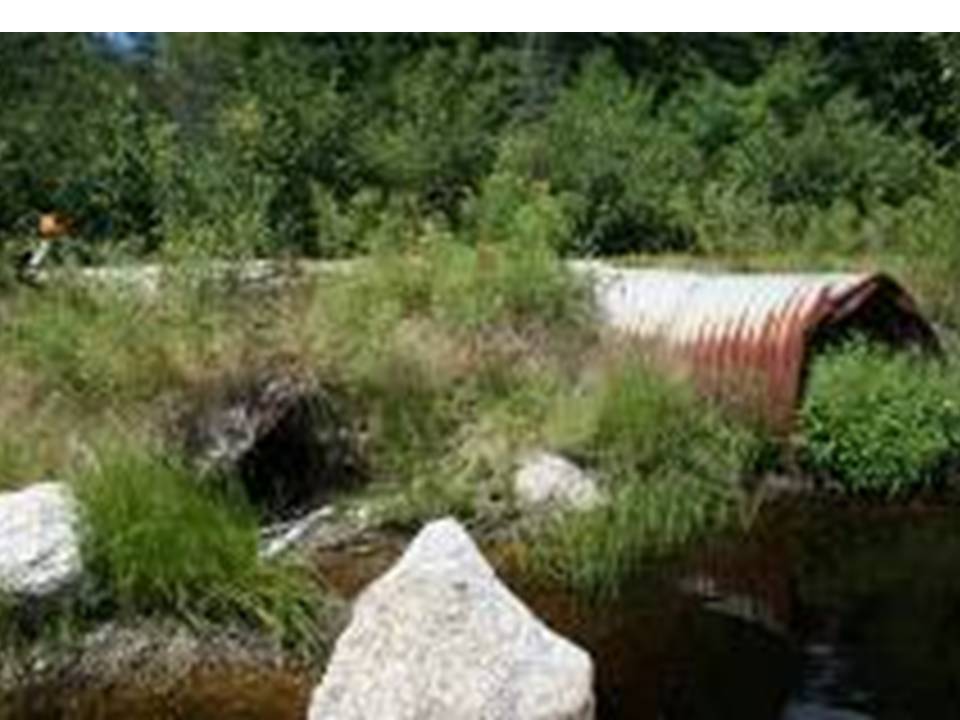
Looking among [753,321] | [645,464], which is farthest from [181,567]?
[753,321]

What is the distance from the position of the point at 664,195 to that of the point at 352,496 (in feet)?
47.4

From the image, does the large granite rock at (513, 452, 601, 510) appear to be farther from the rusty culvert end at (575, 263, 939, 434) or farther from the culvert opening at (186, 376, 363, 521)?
the rusty culvert end at (575, 263, 939, 434)

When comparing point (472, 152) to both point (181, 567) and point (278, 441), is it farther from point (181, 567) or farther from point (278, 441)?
point (181, 567)

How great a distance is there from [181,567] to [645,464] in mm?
4713

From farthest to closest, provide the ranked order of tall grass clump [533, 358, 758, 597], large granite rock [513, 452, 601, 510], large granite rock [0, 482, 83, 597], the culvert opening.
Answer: the culvert opening < large granite rock [513, 452, 601, 510] < tall grass clump [533, 358, 758, 597] < large granite rock [0, 482, 83, 597]

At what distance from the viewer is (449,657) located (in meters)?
9.23

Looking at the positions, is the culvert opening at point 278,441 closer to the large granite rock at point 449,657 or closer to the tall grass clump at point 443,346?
the tall grass clump at point 443,346

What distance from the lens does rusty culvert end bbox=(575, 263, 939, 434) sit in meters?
16.2

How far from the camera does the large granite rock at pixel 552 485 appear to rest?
13.8 meters

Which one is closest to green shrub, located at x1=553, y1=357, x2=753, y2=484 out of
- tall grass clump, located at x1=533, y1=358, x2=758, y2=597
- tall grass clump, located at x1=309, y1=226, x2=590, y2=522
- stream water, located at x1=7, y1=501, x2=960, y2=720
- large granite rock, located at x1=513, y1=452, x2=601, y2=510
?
tall grass clump, located at x1=533, y1=358, x2=758, y2=597

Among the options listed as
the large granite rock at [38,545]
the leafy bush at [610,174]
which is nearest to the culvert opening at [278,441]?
the large granite rock at [38,545]

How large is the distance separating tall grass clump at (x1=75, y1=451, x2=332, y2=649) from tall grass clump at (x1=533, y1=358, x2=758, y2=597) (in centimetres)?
226

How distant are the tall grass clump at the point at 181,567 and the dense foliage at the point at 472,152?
5.50m

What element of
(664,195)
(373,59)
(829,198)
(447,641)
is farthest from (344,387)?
(373,59)
